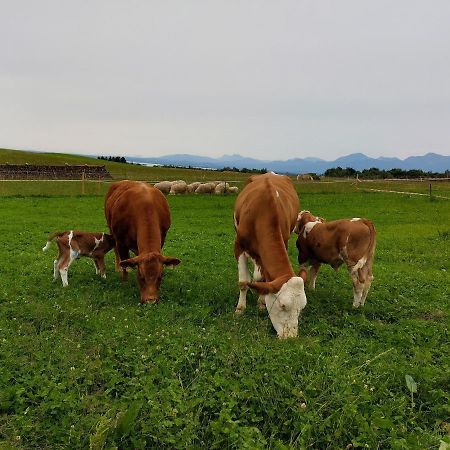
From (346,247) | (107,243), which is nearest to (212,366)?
(346,247)

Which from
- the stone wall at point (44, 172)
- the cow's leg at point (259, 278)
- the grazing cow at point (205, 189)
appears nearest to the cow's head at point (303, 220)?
the cow's leg at point (259, 278)

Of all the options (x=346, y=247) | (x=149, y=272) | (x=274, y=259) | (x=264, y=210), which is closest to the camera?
(x=274, y=259)

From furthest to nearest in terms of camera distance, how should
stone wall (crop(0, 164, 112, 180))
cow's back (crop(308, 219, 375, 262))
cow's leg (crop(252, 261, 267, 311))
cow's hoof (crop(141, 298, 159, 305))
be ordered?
stone wall (crop(0, 164, 112, 180))
cow's back (crop(308, 219, 375, 262))
cow's hoof (crop(141, 298, 159, 305))
cow's leg (crop(252, 261, 267, 311))

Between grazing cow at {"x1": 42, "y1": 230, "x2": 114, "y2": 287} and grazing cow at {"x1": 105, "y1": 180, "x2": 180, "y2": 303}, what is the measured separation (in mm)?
331

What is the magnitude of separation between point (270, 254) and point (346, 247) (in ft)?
6.93

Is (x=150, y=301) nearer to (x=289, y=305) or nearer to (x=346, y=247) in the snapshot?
(x=289, y=305)

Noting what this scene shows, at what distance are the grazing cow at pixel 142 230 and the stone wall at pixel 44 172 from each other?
38217 millimetres

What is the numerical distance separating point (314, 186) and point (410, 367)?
32177mm

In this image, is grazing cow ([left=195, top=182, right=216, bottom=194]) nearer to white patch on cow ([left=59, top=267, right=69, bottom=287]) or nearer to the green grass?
the green grass

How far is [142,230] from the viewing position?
28.3ft

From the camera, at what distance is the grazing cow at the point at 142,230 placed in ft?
25.9

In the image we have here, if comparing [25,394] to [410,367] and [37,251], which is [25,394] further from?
[37,251]

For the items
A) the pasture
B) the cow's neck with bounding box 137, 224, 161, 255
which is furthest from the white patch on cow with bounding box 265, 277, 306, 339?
the cow's neck with bounding box 137, 224, 161, 255

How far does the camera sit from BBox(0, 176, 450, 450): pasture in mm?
4117
